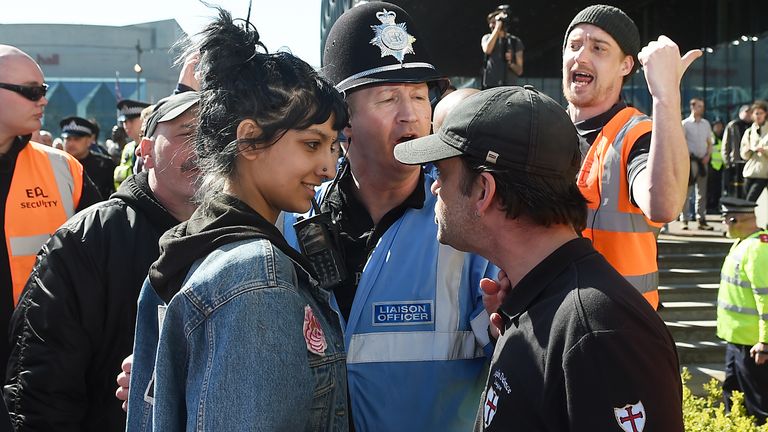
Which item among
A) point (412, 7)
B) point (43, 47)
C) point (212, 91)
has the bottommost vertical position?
point (212, 91)

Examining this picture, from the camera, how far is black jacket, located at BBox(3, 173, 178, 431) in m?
2.74

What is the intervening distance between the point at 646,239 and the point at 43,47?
6647 centimetres

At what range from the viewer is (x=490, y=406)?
1.74 m

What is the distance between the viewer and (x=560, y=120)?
6.24ft

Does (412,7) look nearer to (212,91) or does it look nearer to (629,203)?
(629,203)

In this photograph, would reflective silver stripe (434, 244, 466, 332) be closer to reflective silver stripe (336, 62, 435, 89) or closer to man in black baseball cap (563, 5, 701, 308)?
reflective silver stripe (336, 62, 435, 89)

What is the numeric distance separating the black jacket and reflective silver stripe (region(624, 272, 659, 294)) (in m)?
1.90

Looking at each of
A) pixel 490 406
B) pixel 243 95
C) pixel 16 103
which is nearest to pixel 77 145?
pixel 16 103

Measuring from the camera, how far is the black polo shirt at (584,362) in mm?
1538

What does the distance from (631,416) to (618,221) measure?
1.82 meters

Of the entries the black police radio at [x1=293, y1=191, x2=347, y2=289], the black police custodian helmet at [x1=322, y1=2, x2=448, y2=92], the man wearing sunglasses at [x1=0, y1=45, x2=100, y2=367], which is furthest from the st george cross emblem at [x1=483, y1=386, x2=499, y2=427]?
the man wearing sunglasses at [x1=0, y1=45, x2=100, y2=367]

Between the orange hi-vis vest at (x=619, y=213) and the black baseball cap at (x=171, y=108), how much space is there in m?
1.70

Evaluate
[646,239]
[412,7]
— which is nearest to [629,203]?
[646,239]

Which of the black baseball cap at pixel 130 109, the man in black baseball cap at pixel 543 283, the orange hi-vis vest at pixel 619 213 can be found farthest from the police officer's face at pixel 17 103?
the black baseball cap at pixel 130 109
